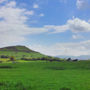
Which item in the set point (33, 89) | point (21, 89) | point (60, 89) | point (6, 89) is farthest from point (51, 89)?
point (6, 89)

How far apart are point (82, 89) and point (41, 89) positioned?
8002 mm

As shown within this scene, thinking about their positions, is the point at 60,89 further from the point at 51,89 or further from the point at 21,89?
the point at 21,89

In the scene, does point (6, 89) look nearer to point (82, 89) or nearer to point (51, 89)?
point (51, 89)

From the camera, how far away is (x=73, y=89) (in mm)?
26625

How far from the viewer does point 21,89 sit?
1016 inches

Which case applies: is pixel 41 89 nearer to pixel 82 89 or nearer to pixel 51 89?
pixel 51 89

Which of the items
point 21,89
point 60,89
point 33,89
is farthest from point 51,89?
point 21,89

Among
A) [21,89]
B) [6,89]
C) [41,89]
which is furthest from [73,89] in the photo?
[6,89]

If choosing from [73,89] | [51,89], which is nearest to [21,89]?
[51,89]

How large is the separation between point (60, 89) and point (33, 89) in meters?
5.23

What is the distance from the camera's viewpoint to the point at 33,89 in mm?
26391

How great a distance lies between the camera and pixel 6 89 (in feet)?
84.2

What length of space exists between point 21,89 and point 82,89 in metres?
11.8

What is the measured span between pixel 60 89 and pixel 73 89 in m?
2.60
